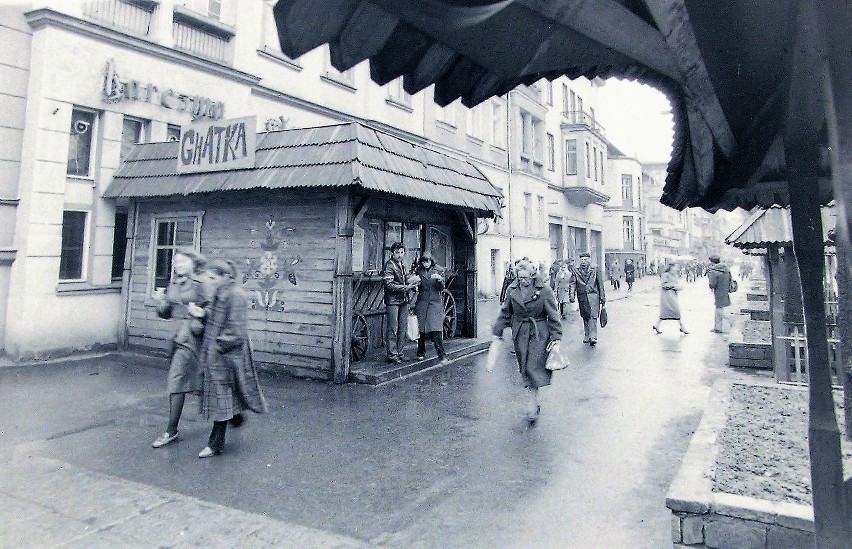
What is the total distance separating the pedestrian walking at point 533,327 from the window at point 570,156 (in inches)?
1124

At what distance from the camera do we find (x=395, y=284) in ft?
30.2

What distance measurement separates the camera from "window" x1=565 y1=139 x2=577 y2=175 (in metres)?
33.3

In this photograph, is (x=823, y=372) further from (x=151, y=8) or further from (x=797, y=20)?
(x=151, y=8)

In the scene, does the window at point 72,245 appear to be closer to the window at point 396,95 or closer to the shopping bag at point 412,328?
the shopping bag at point 412,328

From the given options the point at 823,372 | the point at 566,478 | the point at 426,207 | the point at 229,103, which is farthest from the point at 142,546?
the point at 229,103

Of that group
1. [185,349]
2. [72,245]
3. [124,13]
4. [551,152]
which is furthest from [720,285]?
[551,152]

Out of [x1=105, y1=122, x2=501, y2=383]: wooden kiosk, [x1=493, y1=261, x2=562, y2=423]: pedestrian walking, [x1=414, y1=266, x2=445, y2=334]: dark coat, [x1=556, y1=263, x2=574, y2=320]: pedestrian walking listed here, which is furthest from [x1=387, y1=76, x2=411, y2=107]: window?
[x1=493, y1=261, x2=562, y2=423]: pedestrian walking

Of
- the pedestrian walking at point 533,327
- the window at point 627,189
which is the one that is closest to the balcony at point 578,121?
the window at point 627,189

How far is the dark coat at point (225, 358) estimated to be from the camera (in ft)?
16.8

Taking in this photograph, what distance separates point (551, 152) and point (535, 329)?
1050 inches

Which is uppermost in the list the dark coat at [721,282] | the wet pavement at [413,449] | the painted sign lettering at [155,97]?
the painted sign lettering at [155,97]

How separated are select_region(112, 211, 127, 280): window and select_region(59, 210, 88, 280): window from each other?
660 millimetres

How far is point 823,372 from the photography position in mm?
2672

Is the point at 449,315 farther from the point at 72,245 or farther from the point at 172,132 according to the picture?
the point at 72,245
